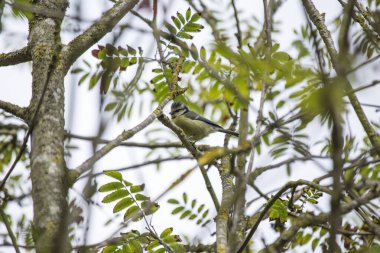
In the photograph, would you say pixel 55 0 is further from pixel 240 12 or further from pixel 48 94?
pixel 240 12

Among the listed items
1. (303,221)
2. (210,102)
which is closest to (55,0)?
(303,221)

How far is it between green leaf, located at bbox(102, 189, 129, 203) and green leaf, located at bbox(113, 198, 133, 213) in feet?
0.13

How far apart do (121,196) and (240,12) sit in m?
4.91

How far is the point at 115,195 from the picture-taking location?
356cm

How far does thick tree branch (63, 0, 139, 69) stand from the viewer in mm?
3121

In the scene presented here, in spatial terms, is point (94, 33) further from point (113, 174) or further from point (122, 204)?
point (122, 204)

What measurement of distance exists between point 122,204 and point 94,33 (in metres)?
1.18

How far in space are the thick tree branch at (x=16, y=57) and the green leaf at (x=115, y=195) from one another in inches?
41.2

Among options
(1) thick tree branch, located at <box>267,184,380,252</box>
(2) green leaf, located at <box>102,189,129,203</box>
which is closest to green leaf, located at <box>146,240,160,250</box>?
(2) green leaf, located at <box>102,189,129,203</box>

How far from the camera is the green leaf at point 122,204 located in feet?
11.8

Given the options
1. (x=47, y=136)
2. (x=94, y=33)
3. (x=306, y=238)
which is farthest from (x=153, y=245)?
(x=306, y=238)

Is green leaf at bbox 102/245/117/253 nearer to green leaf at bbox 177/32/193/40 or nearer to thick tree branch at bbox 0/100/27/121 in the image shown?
thick tree branch at bbox 0/100/27/121

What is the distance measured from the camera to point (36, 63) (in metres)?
3.05

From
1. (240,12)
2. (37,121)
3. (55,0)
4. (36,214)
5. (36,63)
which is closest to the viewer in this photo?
(36,214)
